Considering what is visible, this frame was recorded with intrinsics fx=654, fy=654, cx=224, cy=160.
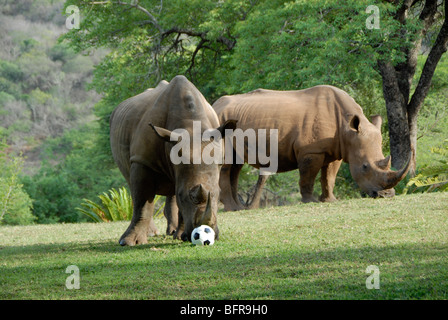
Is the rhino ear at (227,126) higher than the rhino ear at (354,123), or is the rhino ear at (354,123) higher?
the rhino ear at (354,123)

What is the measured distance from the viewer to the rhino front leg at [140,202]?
8.34 m

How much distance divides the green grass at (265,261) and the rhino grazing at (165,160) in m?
0.45

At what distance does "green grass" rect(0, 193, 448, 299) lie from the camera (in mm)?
5781

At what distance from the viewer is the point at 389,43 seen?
17000 mm

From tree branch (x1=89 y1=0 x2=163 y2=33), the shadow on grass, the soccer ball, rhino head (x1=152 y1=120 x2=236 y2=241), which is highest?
tree branch (x1=89 y1=0 x2=163 y2=33)

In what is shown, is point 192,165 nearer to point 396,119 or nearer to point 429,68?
point 396,119

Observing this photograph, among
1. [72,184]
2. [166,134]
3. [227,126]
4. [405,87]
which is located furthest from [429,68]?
[72,184]

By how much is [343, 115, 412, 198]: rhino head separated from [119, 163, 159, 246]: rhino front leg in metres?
5.34

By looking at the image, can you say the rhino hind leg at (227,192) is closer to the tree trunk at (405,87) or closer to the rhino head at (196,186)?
the tree trunk at (405,87)

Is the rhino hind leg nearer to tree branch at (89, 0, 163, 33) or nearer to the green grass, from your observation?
the green grass

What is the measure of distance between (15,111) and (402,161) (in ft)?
187

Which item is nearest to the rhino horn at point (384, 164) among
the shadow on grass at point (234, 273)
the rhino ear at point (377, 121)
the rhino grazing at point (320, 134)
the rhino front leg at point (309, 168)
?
the rhino grazing at point (320, 134)

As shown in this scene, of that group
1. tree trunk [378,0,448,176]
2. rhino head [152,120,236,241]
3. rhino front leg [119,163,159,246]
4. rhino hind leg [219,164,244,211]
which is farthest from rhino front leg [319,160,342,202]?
rhino head [152,120,236,241]

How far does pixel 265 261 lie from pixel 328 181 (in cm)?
698
